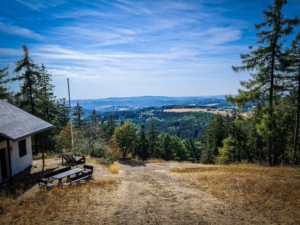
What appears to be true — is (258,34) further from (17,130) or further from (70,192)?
(17,130)

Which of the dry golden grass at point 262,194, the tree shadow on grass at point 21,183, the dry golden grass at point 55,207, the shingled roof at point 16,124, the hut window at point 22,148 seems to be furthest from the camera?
the hut window at point 22,148

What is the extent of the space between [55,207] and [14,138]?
5995mm

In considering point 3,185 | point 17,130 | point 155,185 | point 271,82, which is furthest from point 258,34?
point 3,185

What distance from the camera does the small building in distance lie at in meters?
12.7

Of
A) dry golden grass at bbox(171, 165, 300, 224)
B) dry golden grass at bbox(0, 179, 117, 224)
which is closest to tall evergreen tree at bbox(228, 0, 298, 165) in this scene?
dry golden grass at bbox(171, 165, 300, 224)

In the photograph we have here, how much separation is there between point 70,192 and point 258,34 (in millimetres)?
17209

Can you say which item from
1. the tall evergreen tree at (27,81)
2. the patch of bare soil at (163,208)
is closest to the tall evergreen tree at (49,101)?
the tall evergreen tree at (27,81)

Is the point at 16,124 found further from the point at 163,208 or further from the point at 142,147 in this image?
the point at 142,147

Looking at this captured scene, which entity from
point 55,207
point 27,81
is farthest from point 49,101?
point 55,207

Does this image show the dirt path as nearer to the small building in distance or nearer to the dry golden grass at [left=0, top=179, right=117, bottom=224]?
the dry golden grass at [left=0, top=179, right=117, bottom=224]

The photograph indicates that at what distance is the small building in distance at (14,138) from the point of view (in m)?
12.7

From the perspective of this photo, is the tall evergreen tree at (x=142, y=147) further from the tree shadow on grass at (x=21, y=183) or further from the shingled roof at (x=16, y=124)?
the shingled roof at (x=16, y=124)

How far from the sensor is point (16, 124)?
14.1 metres

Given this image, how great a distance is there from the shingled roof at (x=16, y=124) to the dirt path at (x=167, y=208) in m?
7.31
